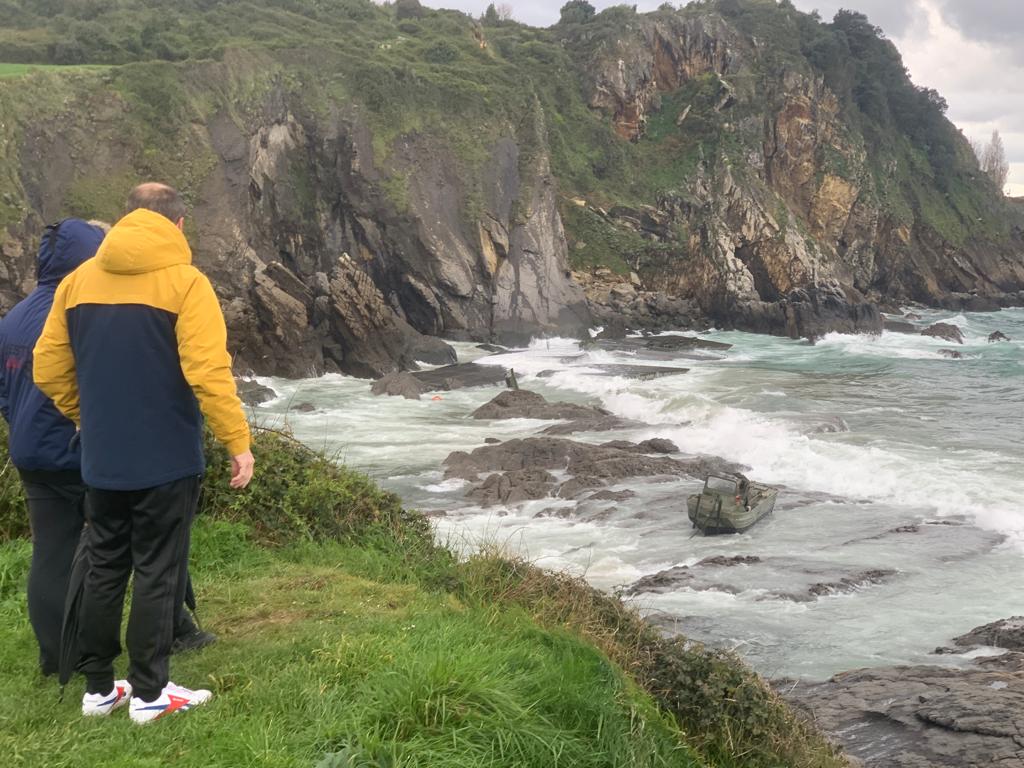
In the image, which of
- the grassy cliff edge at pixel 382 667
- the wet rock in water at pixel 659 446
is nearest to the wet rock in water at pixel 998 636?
the grassy cliff edge at pixel 382 667

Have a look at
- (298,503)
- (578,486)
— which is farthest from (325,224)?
(298,503)

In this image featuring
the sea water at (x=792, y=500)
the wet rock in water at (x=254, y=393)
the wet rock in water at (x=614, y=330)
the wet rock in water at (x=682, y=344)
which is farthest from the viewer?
the wet rock in water at (x=614, y=330)

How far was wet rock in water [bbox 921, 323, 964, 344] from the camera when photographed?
149 ft

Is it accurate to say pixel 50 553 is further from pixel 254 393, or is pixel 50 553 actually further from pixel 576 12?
pixel 576 12

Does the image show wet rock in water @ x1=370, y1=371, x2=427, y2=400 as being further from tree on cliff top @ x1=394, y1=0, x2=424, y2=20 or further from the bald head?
tree on cliff top @ x1=394, y1=0, x2=424, y2=20

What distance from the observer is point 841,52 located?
6700cm

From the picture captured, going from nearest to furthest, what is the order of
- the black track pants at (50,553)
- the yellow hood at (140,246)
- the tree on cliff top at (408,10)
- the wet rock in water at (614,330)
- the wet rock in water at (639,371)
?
1. the yellow hood at (140,246)
2. the black track pants at (50,553)
3. the wet rock in water at (639,371)
4. the wet rock in water at (614,330)
5. the tree on cliff top at (408,10)

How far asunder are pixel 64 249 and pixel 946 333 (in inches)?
1921

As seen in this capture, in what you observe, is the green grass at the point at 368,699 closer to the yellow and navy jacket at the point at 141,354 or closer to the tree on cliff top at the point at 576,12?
the yellow and navy jacket at the point at 141,354

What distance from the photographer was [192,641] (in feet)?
14.3

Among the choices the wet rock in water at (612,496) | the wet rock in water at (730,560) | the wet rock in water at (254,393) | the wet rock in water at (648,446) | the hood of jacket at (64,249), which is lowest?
the wet rock in water at (254,393)

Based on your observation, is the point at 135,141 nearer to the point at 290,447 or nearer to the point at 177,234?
the point at 290,447

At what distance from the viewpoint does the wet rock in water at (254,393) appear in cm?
2543

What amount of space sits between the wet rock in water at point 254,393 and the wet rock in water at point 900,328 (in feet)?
120
